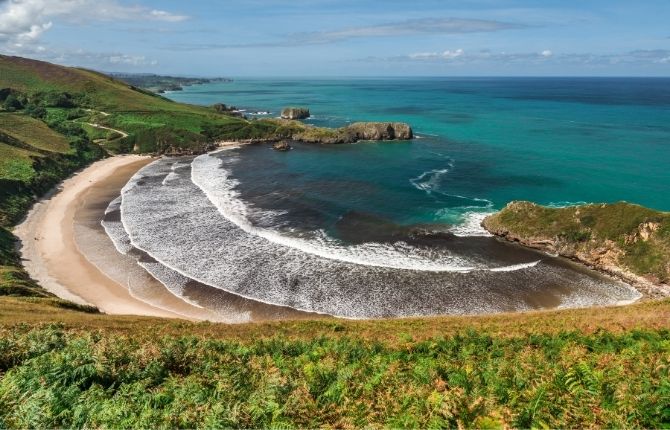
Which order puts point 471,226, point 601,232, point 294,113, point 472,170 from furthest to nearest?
point 294,113 → point 472,170 → point 471,226 → point 601,232

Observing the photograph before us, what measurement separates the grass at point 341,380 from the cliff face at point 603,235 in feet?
86.3

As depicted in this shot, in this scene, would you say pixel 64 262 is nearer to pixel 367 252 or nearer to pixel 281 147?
pixel 367 252

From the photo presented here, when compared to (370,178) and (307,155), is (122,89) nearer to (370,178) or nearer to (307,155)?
(307,155)

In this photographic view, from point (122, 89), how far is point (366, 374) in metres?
199

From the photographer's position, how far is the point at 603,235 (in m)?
50.9

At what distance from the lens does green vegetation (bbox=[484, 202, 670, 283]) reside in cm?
4731

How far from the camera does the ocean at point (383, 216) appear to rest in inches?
1761

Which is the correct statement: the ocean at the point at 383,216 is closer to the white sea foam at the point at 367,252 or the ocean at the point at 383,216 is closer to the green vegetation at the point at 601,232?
the white sea foam at the point at 367,252

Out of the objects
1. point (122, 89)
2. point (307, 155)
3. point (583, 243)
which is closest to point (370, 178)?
point (307, 155)

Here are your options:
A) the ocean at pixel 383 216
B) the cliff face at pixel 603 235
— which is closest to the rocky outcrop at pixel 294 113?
the ocean at pixel 383 216

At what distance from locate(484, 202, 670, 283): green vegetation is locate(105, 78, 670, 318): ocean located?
9.97 feet

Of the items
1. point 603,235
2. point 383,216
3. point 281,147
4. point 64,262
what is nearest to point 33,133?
point 281,147

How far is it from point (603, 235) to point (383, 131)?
87.7 metres

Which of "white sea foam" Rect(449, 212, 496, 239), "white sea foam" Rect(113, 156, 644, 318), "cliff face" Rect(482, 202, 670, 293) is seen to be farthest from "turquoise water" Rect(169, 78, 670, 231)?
"white sea foam" Rect(113, 156, 644, 318)
